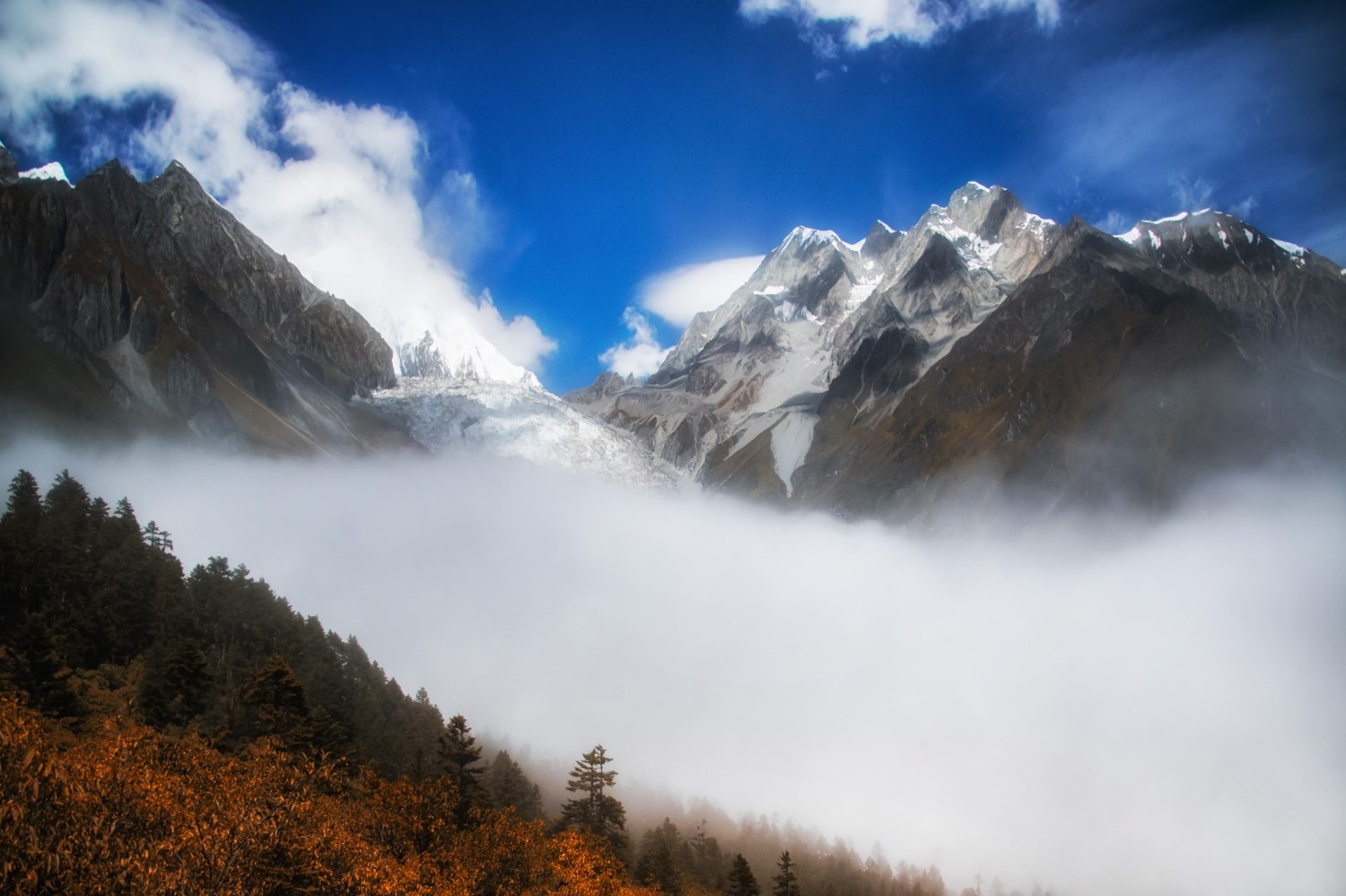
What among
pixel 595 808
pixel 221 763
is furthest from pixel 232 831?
pixel 595 808

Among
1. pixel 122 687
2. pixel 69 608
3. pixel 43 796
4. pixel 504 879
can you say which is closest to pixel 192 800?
pixel 43 796

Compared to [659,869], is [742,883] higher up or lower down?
lower down

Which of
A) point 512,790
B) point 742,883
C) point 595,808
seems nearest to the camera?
point 742,883

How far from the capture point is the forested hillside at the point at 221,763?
99.6 feet

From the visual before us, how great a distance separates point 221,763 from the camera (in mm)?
48031

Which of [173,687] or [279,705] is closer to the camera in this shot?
[279,705]

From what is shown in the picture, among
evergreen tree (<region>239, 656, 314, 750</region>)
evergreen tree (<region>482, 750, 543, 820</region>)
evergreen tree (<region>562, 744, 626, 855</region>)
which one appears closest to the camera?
evergreen tree (<region>239, 656, 314, 750</region>)

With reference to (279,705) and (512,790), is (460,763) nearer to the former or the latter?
(279,705)

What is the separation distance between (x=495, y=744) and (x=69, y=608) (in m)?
127

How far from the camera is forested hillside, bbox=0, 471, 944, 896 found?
30359 mm

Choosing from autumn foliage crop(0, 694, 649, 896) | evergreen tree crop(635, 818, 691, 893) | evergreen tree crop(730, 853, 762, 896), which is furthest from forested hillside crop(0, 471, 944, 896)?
evergreen tree crop(635, 818, 691, 893)

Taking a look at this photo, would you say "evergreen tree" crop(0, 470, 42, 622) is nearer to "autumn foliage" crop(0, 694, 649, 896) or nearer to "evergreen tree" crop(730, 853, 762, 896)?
"autumn foliage" crop(0, 694, 649, 896)

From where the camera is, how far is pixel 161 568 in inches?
3772

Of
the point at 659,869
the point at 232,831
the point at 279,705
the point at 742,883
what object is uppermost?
the point at 279,705
